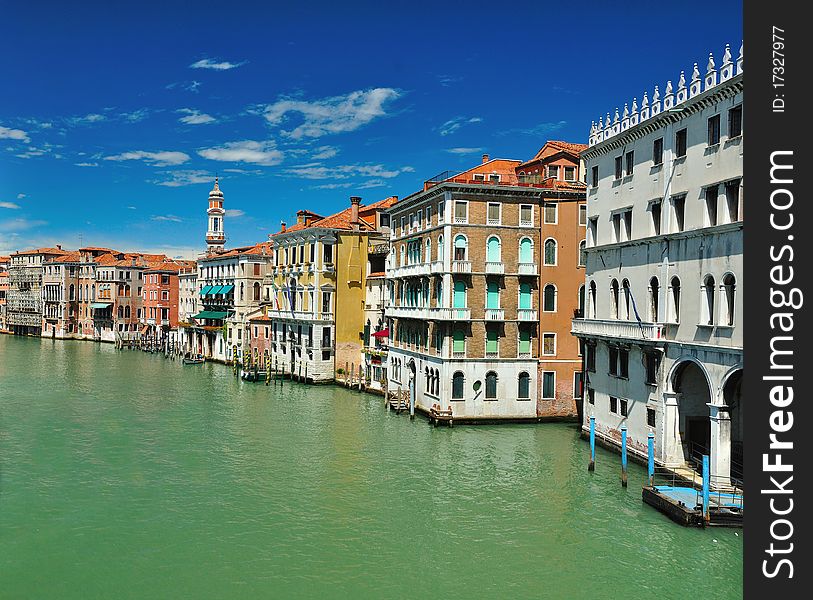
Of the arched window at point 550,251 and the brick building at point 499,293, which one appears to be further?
the arched window at point 550,251

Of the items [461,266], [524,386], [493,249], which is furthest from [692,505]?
[493,249]

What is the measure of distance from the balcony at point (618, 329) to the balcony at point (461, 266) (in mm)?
5213

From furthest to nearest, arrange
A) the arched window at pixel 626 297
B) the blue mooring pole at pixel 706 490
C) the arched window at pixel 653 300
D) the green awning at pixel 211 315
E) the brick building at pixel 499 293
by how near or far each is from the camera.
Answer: the green awning at pixel 211 315 < the brick building at pixel 499 293 < the arched window at pixel 626 297 < the arched window at pixel 653 300 < the blue mooring pole at pixel 706 490

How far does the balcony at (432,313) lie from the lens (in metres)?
29.3

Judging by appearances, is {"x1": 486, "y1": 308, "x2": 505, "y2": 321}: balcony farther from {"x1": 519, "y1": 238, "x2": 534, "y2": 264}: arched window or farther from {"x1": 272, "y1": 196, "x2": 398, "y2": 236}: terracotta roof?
{"x1": 272, "y1": 196, "x2": 398, "y2": 236}: terracotta roof

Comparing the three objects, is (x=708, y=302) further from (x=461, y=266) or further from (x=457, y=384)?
(x=457, y=384)

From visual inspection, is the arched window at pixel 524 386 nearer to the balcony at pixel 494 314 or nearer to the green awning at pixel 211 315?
the balcony at pixel 494 314

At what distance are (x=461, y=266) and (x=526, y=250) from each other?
2845mm

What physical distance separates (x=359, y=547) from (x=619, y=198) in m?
13.6

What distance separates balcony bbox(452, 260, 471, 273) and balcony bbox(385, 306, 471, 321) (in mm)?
1531

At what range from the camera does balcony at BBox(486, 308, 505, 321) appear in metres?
29.6

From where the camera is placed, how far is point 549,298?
30.3 m

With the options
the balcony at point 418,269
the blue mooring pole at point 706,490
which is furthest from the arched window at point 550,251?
the blue mooring pole at point 706,490

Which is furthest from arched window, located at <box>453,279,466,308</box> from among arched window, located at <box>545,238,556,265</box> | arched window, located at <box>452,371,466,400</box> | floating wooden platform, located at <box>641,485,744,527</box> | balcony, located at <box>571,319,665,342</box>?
floating wooden platform, located at <box>641,485,744,527</box>
